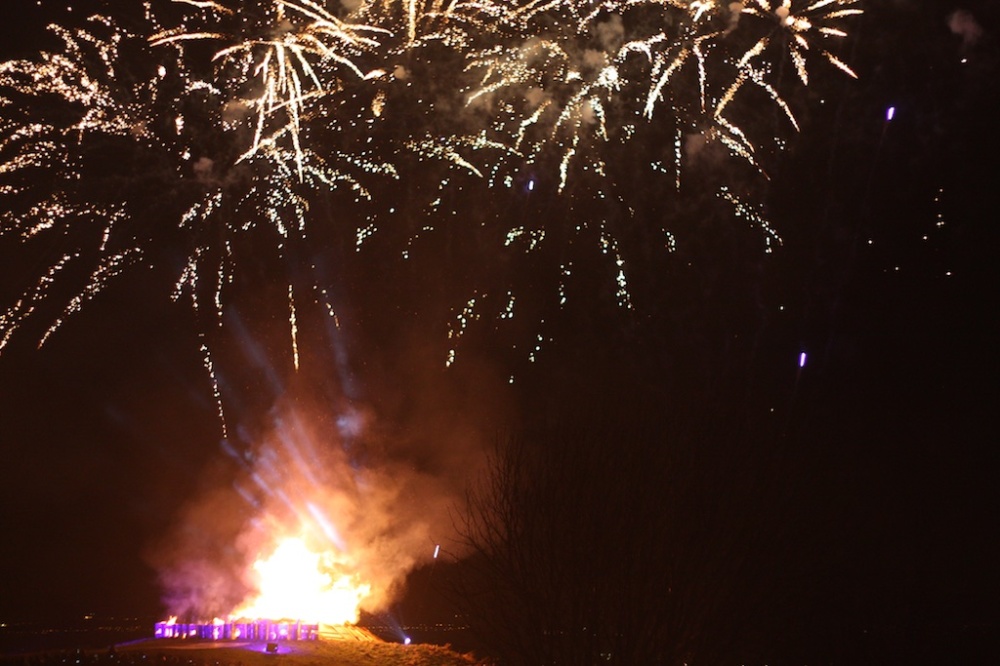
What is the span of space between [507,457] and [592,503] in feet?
4.58

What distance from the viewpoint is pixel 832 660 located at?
51.7 feet

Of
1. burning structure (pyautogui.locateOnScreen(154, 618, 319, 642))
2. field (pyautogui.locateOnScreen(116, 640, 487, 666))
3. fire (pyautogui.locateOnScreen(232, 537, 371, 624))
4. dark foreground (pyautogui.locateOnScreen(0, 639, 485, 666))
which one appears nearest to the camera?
dark foreground (pyautogui.locateOnScreen(0, 639, 485, 666))

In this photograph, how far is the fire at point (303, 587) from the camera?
20469 mm

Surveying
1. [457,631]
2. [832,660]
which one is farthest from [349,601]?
[832,660]

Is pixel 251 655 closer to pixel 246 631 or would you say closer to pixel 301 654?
pixel 301 654

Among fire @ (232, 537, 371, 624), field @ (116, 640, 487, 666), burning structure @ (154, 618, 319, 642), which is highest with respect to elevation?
fire @ (232, 537, 371, 624)

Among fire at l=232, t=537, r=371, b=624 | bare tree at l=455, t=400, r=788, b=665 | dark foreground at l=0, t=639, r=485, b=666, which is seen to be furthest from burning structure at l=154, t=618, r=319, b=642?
bare tree at l=455, t=400, r=788, b=665

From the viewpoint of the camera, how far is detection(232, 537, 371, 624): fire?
20469 millimetres

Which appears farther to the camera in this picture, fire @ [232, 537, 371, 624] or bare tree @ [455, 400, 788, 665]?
fire @ [232, 537, 371, 624]

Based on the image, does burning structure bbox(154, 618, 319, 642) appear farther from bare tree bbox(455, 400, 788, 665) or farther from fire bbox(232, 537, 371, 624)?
bare tree bbox(455, 400, 788, 665)

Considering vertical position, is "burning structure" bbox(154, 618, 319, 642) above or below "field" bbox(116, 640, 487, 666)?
above

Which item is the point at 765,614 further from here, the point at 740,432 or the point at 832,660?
the point at 832,660

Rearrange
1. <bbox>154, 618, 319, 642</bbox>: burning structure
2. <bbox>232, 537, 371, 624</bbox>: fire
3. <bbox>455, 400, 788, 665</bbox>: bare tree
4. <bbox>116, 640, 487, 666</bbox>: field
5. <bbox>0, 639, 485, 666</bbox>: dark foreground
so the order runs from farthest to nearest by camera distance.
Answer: <bbox>232, 537, 371, 624</bbox>: fire → <bbox>154, 618, 319, 642</bbox>: burning structure → <bbox>116, 640, 487, 666</bbox>: field → <bbox>0, 639, 485, 666</bbox>: dark foreground → <bbox>455, 400, 788, 665</bbox>: bare tree

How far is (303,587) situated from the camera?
20.7 meters
